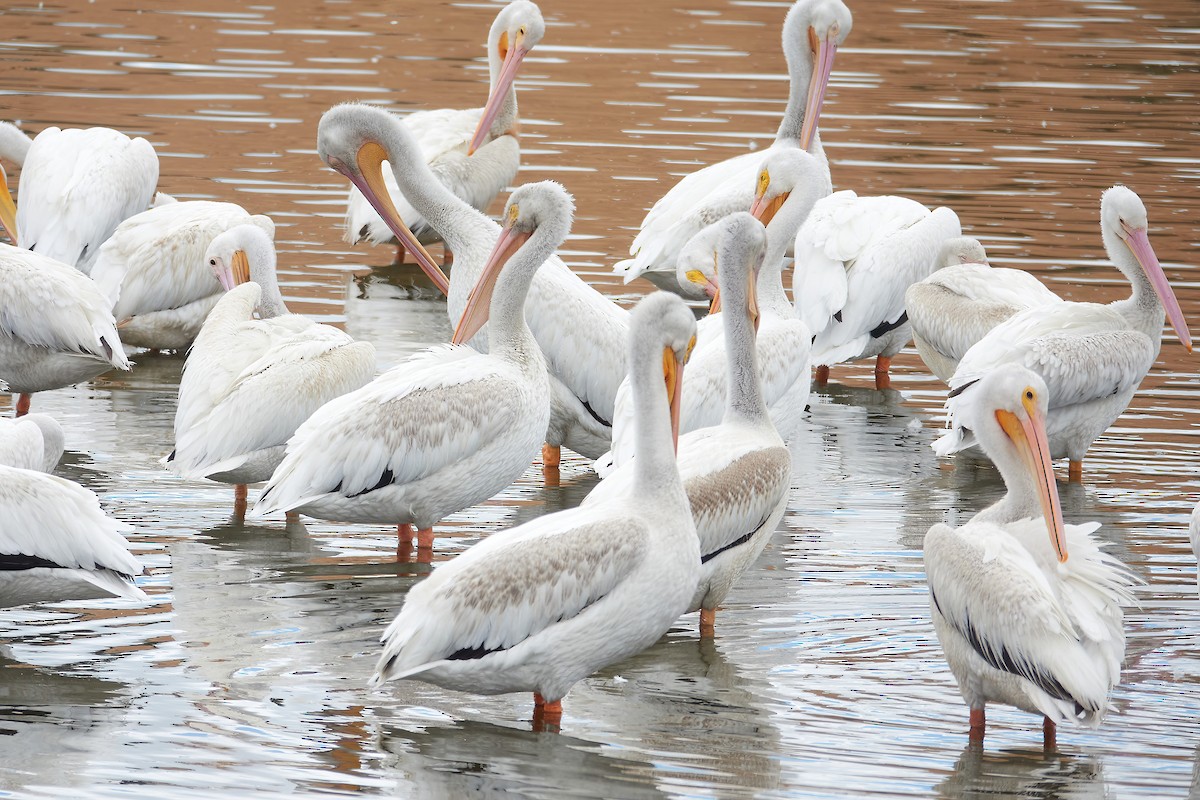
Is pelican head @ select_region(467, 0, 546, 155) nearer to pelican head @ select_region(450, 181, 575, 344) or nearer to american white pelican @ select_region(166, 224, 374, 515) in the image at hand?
american white pelican @ select_region(166, 224, 374, 515)

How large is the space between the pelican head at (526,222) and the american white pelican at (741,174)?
242cm

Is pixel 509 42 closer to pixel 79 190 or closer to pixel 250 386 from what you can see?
pixel 79 190

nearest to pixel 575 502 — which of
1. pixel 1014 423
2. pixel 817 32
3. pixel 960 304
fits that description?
pixel 960 304

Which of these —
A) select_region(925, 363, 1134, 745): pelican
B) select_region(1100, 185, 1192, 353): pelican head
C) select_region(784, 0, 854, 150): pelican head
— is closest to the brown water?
select_region(925, 363, 1134, 745): pelican

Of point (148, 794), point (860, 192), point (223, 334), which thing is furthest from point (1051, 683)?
point (860, 192)

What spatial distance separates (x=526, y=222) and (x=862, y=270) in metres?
2.83

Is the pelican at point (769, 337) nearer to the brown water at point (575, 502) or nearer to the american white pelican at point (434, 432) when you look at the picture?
the american white pelican at point (434, 432)

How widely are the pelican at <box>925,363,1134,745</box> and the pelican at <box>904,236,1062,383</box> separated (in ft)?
8.89

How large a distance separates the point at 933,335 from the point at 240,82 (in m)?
9.01

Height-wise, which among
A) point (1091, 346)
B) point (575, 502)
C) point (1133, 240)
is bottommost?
point (575, 502)

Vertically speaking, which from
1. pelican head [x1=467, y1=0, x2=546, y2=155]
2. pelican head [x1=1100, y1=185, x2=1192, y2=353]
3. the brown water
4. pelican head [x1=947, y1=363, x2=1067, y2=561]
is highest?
pelican head [x1=467, y1=0, x2=546, y2=155]

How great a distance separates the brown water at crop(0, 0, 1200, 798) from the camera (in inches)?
180

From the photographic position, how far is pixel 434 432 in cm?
591

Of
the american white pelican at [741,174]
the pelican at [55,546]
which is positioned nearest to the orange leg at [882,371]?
the american white pelican at [741,174]
